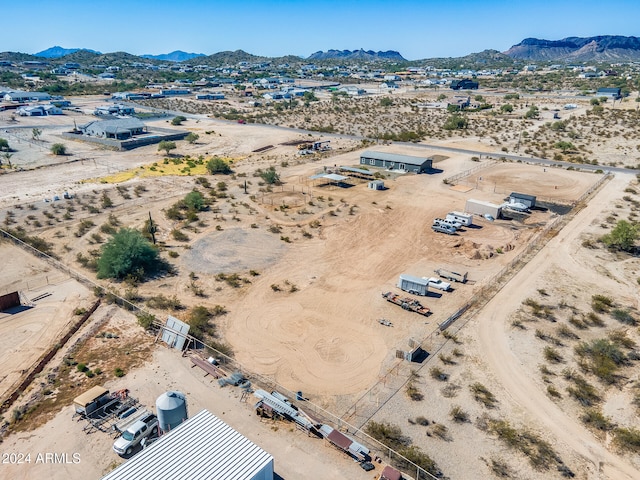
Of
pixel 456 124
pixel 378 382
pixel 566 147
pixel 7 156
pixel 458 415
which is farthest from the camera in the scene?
pixel 456 124

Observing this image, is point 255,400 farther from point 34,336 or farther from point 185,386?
point 34,336

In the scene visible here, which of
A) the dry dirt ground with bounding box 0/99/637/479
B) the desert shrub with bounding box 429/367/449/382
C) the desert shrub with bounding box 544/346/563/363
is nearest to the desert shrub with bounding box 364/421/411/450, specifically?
the dry dirt ground with bounding box 0/99/637/479

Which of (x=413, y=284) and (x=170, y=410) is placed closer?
(x=170, y=410)

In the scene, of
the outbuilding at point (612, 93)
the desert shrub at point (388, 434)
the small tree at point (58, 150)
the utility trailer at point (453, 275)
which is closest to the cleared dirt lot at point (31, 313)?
the desert shrub at point (388, 434)

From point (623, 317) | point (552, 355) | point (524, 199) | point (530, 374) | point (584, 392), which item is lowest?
point (530, 374)

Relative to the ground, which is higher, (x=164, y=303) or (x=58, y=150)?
(x=58, y=150)

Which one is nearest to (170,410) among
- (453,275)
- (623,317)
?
(453,275)

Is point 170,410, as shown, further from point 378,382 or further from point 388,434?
point 378,382

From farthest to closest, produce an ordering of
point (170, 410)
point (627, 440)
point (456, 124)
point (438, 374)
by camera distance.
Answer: point (456, 124) → point (438, 374) → point (627, 440) → point (170, 410)
